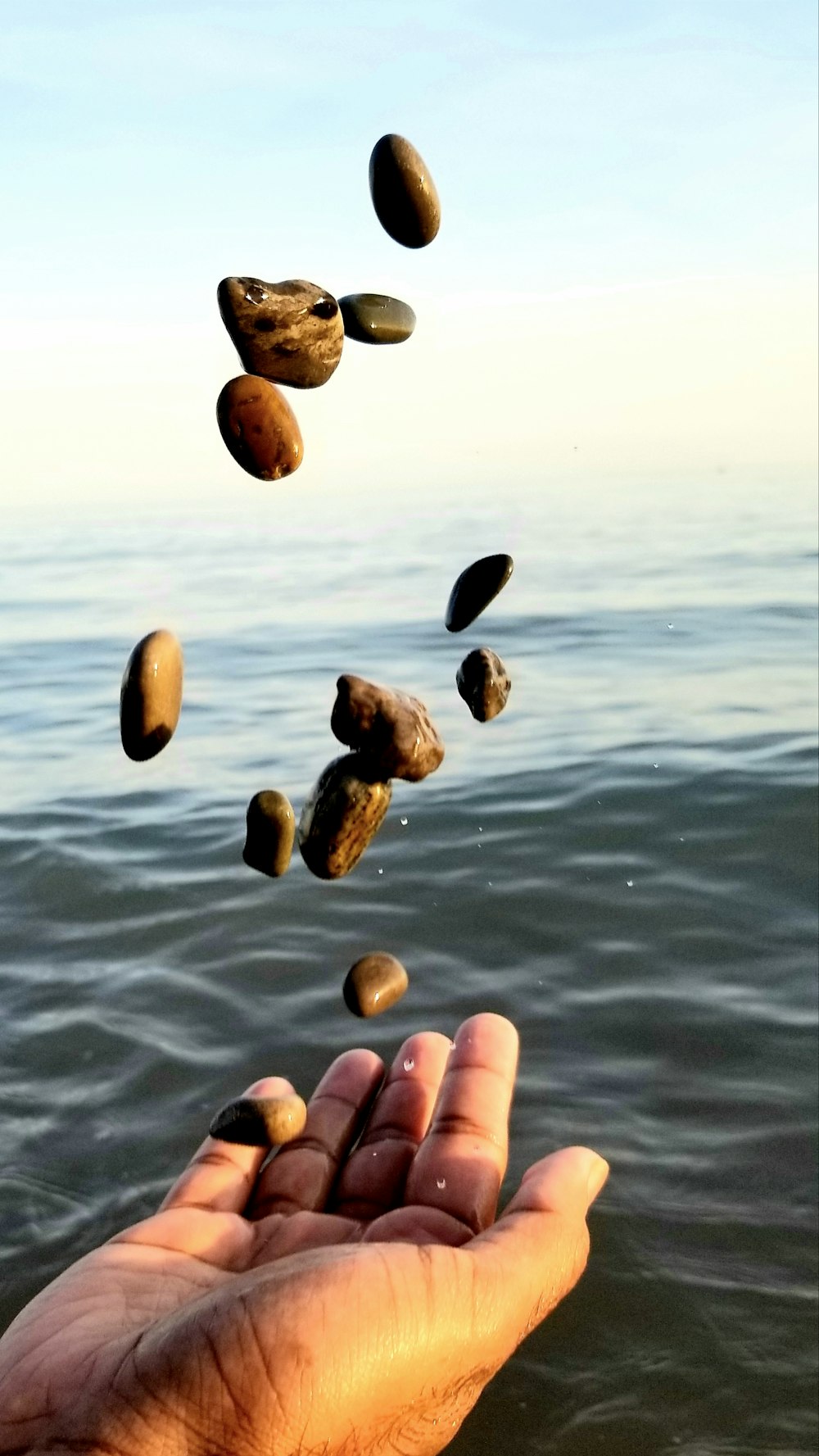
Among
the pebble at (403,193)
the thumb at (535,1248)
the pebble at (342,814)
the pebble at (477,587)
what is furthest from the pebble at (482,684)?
the thumb at (535,1248)

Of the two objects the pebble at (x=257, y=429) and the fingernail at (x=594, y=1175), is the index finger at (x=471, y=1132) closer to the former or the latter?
the fingernail at (x=594, y=1175)

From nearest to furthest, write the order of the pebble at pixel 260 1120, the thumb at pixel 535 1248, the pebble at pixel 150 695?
the pebble at pixel 150 695 < the thumb at pixel 535 1248 < the pebble at pixel 260 1120

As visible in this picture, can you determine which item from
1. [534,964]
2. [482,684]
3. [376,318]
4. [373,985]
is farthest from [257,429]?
[534,964]

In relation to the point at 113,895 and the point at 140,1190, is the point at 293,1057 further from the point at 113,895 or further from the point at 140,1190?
the point at 113,895

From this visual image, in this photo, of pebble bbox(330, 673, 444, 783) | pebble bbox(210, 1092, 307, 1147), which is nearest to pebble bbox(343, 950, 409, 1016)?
pebble bbox(210, 1092, 307, 1147)

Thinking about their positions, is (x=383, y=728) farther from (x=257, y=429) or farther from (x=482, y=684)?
(x=257, y=429)

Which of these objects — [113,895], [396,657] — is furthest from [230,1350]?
[396,657]
